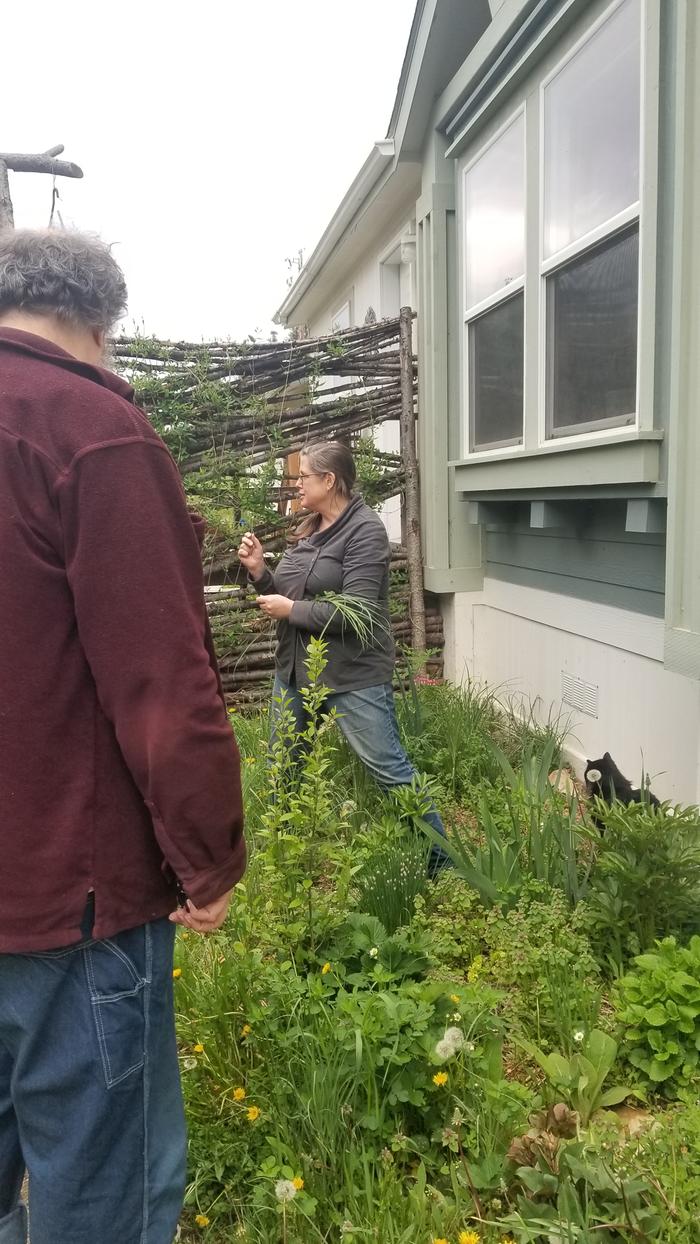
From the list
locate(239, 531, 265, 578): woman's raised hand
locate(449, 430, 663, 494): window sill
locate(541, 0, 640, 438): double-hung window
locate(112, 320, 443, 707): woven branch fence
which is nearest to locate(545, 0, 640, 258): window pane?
locate(541, 0, 640, 438): double-hung window

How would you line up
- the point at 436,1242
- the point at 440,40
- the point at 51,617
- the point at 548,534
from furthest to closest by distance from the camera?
the point at 440,40
the point at 548,534
the point at 436,1242
the point at 51,617

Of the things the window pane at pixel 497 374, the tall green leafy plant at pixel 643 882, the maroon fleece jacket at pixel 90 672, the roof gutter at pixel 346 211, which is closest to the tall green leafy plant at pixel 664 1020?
the tall green leafy plant at pixel 643 882

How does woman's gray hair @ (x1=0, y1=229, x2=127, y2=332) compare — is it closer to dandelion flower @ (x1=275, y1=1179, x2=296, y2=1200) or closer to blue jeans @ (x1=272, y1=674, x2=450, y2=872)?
dandelion flower @ (x1=275, y1=1179, x2=296, y2=1200)

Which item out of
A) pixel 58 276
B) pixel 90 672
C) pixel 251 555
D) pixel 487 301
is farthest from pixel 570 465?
pixel 90 672

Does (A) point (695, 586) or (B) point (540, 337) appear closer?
(A) point (695, 586)

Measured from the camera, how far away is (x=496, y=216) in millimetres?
5129

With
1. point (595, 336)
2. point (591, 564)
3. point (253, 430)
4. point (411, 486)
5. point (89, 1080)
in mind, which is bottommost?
point (89, 1080)

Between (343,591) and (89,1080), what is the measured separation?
8.17ft

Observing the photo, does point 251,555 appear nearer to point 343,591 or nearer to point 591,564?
point 343,591

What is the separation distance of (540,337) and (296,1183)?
3.78 metres

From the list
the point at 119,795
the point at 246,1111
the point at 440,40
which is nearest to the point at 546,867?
the point at 246,1111

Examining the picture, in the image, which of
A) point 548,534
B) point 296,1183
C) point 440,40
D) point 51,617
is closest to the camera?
point 51,617

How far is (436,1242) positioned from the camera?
65.1 inches

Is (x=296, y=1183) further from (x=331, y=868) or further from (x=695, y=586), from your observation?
(x=695, y=586)
